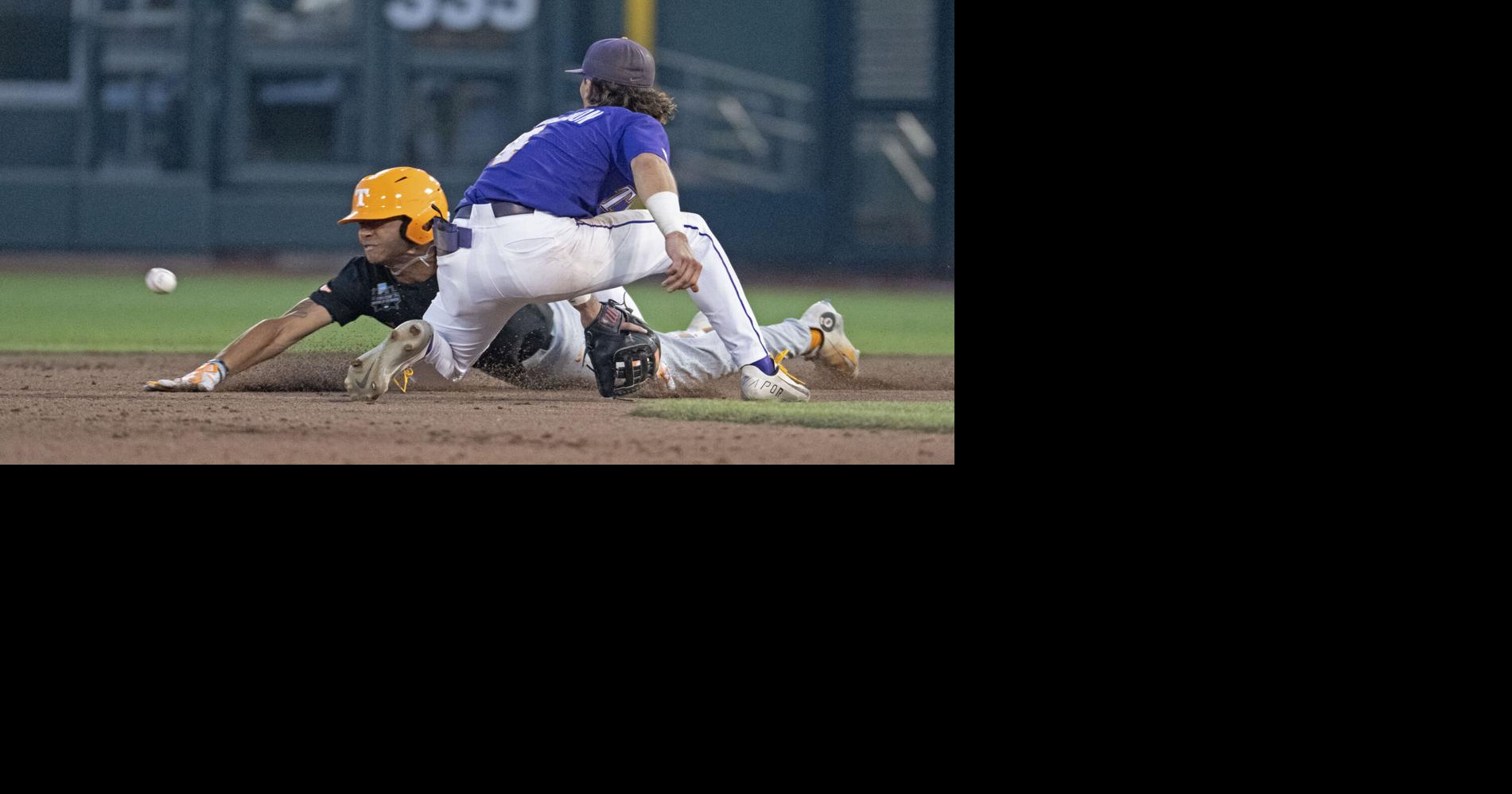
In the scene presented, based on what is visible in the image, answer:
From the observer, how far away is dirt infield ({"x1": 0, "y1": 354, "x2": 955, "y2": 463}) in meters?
4.14

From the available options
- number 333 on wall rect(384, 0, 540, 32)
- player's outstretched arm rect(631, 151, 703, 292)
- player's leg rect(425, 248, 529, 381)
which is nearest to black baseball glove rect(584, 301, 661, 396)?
player's leg rect(425, 248, 529, 381)

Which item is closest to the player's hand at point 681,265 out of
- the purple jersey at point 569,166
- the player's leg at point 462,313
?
the purple jersey at point 569,166

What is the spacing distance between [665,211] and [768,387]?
2.33 ft

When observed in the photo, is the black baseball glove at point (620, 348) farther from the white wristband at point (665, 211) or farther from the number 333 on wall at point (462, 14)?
the number 333 on wall at point (462, 14)

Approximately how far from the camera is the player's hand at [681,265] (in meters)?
4.55

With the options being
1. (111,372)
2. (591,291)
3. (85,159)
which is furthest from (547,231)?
(85,159)

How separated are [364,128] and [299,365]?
993 cm

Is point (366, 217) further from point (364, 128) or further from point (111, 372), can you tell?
point (364, 128)

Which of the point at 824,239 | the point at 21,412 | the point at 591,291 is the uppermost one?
the point at 824,239

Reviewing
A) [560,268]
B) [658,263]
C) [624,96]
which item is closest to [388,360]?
[560,268]

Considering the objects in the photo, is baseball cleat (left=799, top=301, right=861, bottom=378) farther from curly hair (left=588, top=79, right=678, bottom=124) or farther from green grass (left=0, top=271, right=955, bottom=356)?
green grass (left=0, top=271, right=955, bottom=356)

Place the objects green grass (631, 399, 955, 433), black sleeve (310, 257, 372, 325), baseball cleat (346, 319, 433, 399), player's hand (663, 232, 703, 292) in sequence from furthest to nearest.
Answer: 1. black sleeve (310, 257, 372, 325)
2. baseball cleat (346, 319, 433, 399)
3. green grass (631, 399, 955, 433)
4. player's hand (663, 232, 703, 292)

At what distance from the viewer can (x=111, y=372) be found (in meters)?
6.42

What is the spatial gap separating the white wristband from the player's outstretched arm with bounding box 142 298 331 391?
1.25 meters
